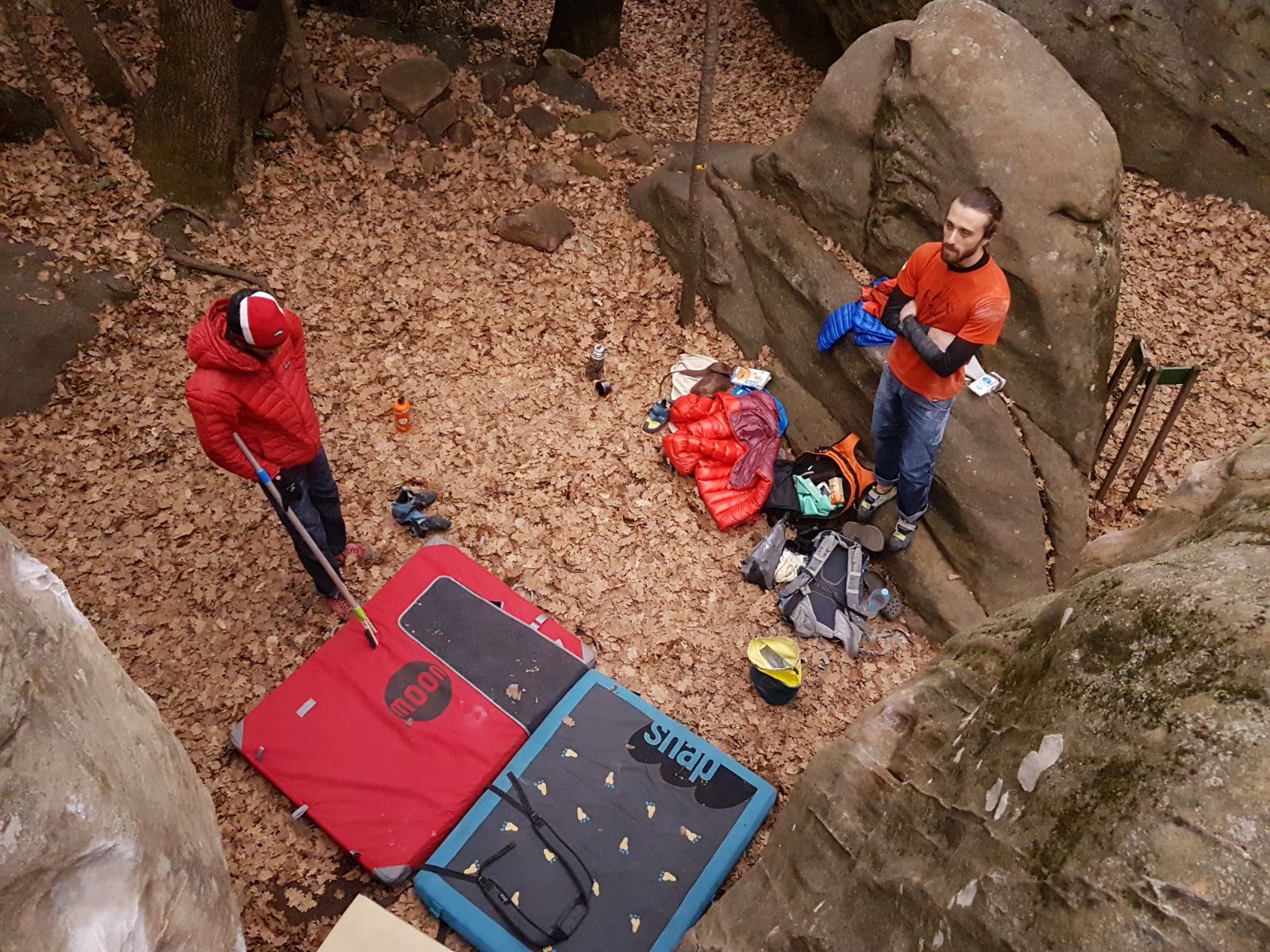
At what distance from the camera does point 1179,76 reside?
755 centimetres

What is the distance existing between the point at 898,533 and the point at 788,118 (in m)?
5.96

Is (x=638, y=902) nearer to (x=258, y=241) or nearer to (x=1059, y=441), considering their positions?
(x=1059, y=441)

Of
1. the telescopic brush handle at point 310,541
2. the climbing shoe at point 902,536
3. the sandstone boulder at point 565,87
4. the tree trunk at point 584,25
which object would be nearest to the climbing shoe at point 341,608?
the telescopic brush handle at point 310,541

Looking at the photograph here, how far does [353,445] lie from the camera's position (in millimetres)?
5883

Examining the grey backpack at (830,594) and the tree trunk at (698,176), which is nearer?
the grey backpack at (830,594)

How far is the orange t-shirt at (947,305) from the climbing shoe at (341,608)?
377cm

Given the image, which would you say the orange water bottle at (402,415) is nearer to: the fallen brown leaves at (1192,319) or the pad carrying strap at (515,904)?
the pad carrying strap at (515,904)

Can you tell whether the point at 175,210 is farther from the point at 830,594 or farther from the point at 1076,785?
the point at 1076,785

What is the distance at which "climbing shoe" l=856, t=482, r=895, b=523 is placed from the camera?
5.72 metres

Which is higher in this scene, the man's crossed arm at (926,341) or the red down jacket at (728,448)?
the man's crossed arm at (926,341)

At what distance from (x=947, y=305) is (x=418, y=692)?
375 centimetres

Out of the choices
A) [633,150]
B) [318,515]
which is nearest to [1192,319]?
[633,150]

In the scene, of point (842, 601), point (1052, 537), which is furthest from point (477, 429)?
point (1052, 537)

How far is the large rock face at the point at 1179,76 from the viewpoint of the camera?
24.2 ft
